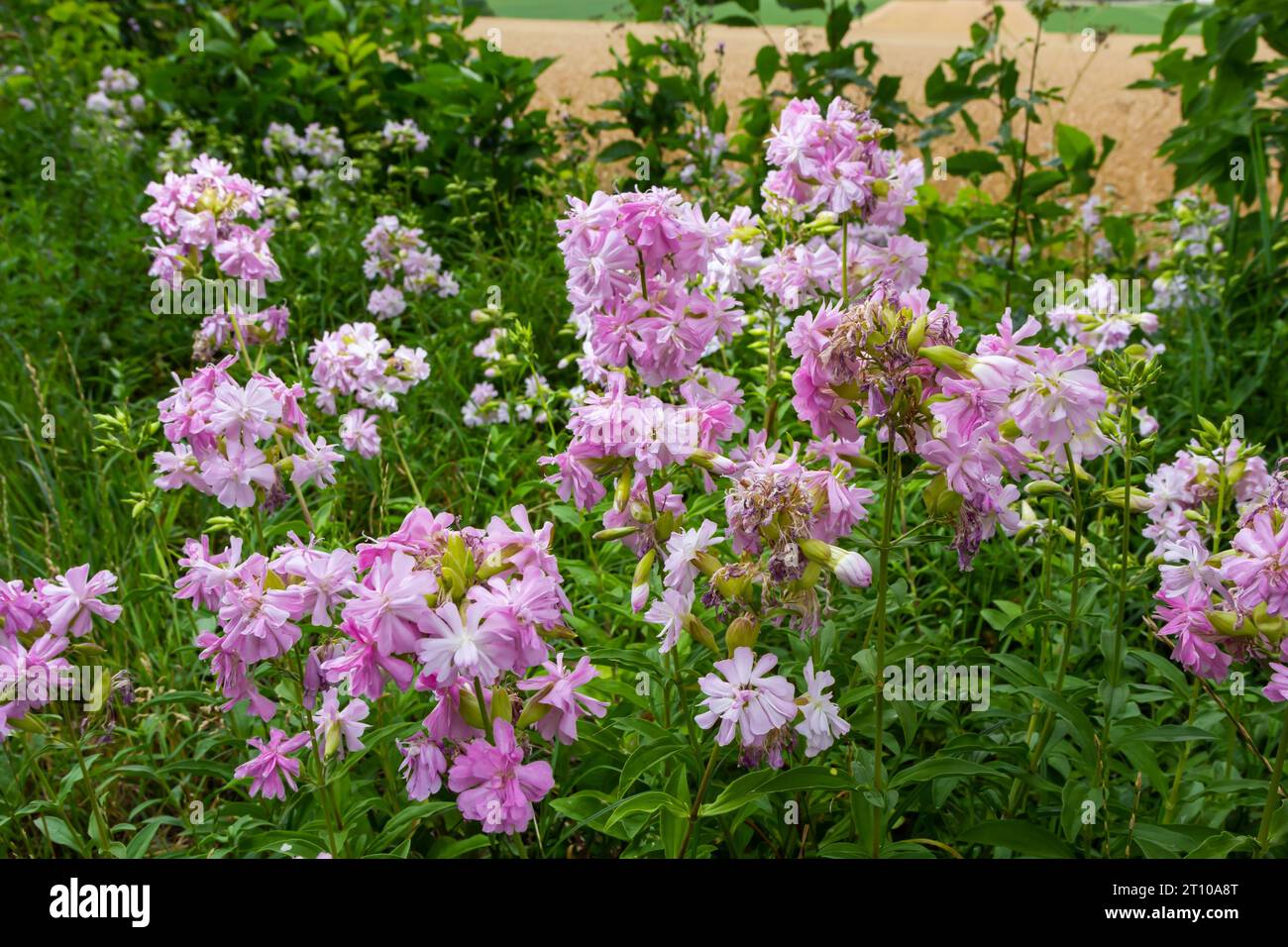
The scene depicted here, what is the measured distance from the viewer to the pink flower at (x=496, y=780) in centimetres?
148

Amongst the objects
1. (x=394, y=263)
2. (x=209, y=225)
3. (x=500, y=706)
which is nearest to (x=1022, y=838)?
(x=500, y=706)

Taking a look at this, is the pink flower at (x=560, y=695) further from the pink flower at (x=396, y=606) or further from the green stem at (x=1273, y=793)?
the green stem at (x=1273, y=793)

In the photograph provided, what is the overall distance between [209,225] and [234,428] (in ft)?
2.63

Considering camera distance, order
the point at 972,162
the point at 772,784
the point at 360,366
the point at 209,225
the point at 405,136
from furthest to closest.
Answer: the point at 405,136
the point at 972,162
the point at 360,366
the point at 209,225
the point at 772,784

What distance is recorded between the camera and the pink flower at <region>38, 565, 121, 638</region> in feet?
5.76

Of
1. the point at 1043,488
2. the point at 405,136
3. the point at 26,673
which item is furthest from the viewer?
the point at 405,136

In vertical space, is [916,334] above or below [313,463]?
above

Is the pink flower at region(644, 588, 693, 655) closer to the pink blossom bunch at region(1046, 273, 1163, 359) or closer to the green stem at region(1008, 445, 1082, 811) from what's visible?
the green stem at region(1008, 445, 1082, 811)

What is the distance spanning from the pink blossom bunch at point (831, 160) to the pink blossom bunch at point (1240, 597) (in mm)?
859

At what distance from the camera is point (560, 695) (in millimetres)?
1525

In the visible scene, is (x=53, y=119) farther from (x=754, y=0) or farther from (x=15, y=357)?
(x=754, y=0)

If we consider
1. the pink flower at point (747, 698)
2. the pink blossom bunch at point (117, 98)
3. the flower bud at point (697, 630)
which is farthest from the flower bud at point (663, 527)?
the pink blossom bunch at point (117, 98)

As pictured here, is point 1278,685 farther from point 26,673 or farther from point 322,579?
point 26,673

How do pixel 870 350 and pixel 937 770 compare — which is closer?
pixel 870 350
